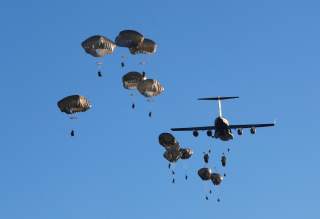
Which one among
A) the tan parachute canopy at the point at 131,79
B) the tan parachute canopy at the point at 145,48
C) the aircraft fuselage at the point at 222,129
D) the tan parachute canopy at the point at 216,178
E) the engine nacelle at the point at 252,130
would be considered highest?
the tan parachute canopy at the point at 145,48

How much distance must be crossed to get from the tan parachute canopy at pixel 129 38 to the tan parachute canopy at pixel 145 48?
62 centimetres

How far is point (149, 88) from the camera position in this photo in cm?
9856

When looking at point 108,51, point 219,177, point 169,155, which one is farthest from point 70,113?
point 219,177

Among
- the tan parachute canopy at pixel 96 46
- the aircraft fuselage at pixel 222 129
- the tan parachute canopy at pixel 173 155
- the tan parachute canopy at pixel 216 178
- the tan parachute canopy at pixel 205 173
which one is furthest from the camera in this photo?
the aircraft fuselage at pixel 222 129

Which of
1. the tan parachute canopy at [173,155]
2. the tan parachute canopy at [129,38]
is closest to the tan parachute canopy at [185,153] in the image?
the tan parachute canopy at [173,155]

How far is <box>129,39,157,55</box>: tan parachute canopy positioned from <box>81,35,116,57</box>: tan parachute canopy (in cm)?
310

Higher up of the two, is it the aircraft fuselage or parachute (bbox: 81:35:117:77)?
parachute (bbox: 81:35:117:77)

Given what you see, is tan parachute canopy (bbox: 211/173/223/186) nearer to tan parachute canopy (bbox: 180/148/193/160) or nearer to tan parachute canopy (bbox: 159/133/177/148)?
tan parachute canopy (bbox: 180/148/193/160)

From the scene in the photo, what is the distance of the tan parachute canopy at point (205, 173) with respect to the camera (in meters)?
111

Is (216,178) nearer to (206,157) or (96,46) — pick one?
(206,157)

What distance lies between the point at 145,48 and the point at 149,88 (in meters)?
4.64

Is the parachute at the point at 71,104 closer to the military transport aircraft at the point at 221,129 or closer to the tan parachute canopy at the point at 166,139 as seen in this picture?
the tan parachute canopy at the point at 166,139

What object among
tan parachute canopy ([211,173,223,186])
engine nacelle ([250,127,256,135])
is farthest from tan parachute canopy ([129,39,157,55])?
engine nacelle ([250,127,256,135])

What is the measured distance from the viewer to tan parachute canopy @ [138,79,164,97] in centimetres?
9794
